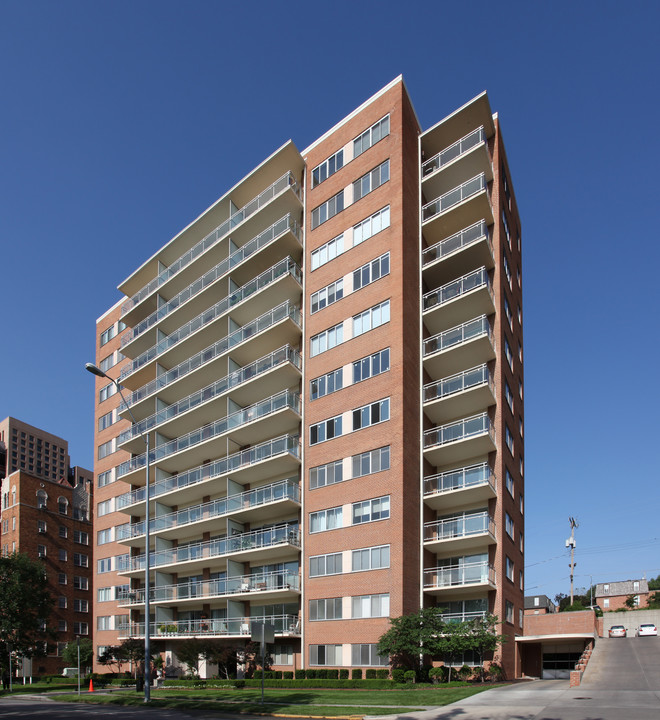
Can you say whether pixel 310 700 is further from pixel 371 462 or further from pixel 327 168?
pixel 327 168

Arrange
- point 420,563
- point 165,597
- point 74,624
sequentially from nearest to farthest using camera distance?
point 420,563, point 165,597, point 74,624

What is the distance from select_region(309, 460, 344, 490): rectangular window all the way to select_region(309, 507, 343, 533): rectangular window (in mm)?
1540

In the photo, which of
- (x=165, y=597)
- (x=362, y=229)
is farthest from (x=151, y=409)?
(x=362, y=229)

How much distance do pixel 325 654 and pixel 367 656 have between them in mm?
2990

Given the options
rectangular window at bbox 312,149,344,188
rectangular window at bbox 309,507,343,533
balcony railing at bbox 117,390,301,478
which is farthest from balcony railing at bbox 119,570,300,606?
rectangular window at bbox 312,149,344,188

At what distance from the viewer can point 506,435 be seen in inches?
1610

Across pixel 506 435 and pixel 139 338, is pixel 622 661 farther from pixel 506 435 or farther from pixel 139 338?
pixel 139 338

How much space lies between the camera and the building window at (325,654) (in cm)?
3631

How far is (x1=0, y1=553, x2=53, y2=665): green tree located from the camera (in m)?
54.6

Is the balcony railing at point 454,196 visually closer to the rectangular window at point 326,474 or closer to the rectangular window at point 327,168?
the rectangular window at point 327,168

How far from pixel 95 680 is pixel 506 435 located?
3530 centimetres

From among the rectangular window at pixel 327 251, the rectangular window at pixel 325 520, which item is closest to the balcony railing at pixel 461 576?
the rectangular window at pixel 325 520

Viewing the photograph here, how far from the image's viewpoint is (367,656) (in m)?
34.9

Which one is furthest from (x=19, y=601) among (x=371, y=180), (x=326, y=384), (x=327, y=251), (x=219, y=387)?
(x=371, y=180)
